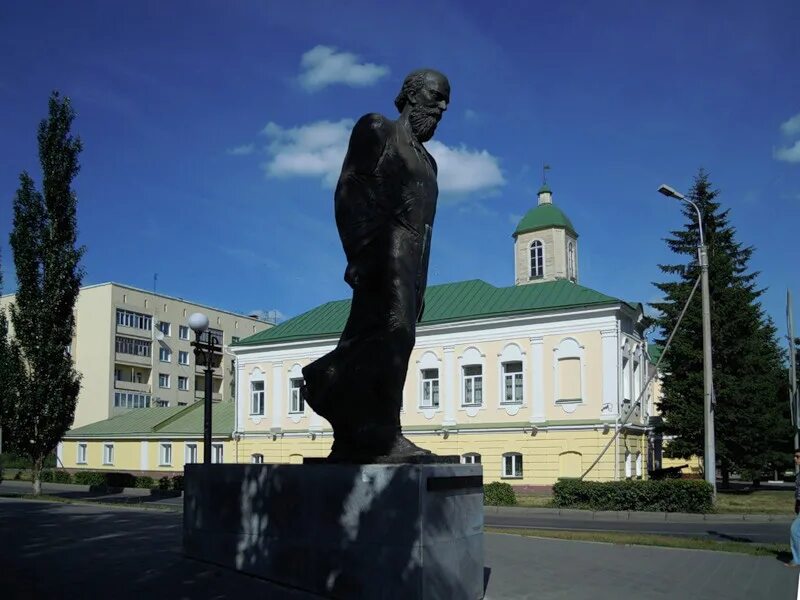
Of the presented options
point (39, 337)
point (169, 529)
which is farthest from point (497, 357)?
point (169, 529)

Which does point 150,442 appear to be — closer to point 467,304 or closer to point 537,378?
point 467,304

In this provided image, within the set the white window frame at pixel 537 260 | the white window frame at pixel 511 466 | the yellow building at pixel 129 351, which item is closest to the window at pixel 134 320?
the yellow building at pixel 129 351

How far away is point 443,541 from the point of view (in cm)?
535

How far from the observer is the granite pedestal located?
5.21 metres

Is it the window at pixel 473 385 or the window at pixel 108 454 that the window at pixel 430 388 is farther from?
the window at pixel 108 454

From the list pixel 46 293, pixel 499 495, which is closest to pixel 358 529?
pixel 499 495

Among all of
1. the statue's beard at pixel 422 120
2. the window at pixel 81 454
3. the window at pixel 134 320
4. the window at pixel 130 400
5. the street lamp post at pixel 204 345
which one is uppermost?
the window at pixel 134 320

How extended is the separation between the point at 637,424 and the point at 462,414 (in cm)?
745

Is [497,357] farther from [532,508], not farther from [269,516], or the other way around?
[269,516]

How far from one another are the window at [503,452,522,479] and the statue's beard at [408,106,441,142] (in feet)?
86.0

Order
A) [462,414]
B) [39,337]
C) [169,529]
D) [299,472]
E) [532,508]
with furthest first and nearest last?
[462,414], [39,337], [532,508], [169,529], [299,472]

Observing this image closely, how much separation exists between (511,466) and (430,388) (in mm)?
5197

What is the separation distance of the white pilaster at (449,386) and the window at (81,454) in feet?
77.3

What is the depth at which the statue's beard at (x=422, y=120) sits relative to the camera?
21.7 ft
